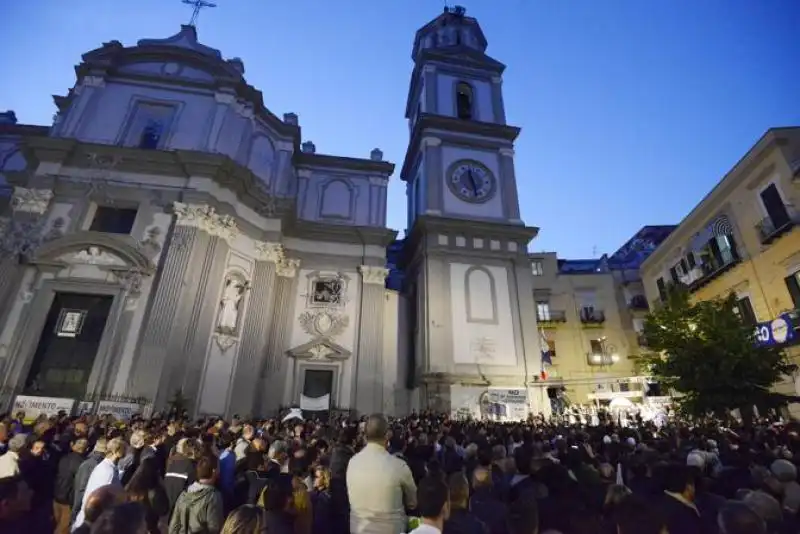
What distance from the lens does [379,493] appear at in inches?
131

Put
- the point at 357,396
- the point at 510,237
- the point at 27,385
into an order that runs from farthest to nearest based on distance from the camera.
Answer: the point at 510,237 → the point at 357,396 → the point at 27,385

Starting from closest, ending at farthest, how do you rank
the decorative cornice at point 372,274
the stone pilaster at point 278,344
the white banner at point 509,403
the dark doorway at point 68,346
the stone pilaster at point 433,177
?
1. the dark doorway at point 68,346
2. the stone pilaster at point 278,344
3. the white banner at point 509,403
4. the decorative cornice at point 372,274
5. the stone pilaster at point 433,177

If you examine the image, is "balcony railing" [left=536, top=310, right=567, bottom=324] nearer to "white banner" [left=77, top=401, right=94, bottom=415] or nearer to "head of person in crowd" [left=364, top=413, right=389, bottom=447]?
"white banner" [left=77, top=401, right=94, bottom=415]

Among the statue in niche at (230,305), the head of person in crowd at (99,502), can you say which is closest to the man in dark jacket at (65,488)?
the head of person in crowd at (99,502)

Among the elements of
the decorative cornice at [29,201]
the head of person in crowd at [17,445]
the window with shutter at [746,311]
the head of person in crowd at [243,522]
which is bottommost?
the head of person in crowd at [243,522]

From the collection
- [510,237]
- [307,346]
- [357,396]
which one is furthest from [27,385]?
[510,237]

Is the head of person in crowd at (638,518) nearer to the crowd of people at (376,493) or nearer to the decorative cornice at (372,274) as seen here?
the crowd of people at (376,493)

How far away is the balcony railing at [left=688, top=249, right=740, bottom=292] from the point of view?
20.3m

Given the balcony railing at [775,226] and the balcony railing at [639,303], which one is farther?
the balcony railing at [639,303]

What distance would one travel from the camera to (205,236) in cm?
1819

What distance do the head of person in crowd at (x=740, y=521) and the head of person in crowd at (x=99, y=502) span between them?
4131 mm

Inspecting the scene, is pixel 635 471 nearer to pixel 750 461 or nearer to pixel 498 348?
pixel 750 461

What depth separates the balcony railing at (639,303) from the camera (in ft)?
97.3

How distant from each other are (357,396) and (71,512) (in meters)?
15.2
